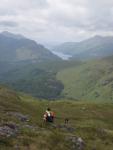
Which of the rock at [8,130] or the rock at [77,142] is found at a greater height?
the rock at [8,130]

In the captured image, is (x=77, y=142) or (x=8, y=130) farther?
(x=77, y=142)

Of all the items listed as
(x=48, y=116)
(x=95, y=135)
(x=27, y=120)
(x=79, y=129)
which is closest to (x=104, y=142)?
(x=95, y=135)

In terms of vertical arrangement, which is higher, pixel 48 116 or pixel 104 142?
pixel 48 116

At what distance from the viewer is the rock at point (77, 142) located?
4344 cm

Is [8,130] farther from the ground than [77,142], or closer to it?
farther from the ground

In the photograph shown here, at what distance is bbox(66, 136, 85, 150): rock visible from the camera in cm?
4344

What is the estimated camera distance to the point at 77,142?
4444 cm

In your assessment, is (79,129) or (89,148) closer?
(89,148)

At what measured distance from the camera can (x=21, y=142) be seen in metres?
40.1

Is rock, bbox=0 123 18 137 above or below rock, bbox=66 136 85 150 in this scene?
above

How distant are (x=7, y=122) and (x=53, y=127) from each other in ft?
27.0

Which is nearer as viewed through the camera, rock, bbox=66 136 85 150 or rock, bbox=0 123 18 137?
rock, bbox=0 123 18 137

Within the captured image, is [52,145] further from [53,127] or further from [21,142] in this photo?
[53,127]

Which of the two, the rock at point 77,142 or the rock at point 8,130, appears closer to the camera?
the rock at point 8,130
